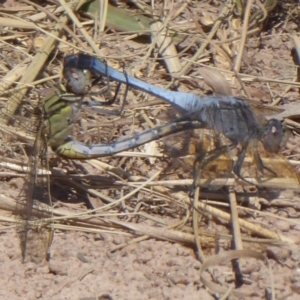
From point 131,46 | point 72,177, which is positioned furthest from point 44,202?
point 131,46

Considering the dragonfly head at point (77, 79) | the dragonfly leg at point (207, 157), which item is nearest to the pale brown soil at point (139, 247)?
the dragonfly leg at point (207, 157)

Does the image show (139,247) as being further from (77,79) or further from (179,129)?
(77,79)

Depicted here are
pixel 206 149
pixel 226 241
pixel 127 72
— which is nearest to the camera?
pixel 226 241

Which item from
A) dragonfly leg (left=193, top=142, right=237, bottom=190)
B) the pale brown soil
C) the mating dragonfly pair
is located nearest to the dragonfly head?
the mating dragonfly pair

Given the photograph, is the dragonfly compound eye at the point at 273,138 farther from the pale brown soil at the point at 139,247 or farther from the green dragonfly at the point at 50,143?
the green dragonfly at the point at 50,143

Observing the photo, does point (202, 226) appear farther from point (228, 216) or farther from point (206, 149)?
point (206, 149)

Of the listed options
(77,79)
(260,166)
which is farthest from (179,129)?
(77,79)

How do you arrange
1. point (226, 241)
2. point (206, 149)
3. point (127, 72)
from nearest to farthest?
point (226, 241) < point (206, 149) < point (127, 72)
